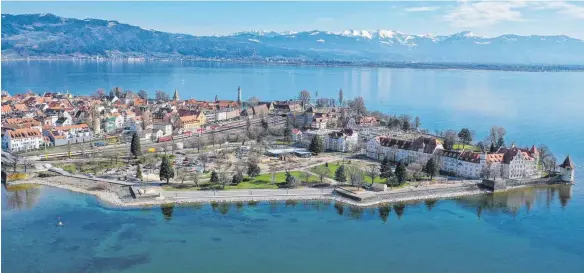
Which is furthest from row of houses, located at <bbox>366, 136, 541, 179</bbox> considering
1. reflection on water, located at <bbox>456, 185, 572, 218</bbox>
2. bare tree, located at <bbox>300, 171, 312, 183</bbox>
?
bare tree, located at <bbox>300, 171, 312, 183</bbox>

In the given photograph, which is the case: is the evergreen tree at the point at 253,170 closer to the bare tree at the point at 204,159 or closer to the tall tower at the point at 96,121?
the bare tree at the point at 204,159

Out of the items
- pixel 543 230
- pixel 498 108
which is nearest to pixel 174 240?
pixel 543 230

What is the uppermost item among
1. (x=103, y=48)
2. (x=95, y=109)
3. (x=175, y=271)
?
(x=103, y=48)

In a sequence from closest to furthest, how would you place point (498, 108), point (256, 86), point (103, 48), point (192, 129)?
point (192, 129) < point (498, 108) < point (256, 86) < point (103, 48)

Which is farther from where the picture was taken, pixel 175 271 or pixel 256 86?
pixel 256 86

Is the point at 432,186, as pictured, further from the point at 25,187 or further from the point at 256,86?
the point at 256,86

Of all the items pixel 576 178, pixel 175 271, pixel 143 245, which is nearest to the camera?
pixel 175 271

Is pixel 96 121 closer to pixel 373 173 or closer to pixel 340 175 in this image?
pixel 340 175
